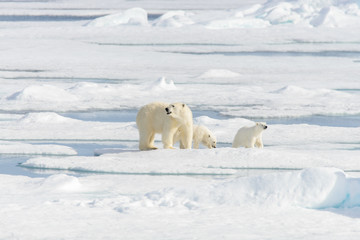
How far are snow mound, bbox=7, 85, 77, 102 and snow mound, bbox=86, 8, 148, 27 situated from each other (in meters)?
14.3

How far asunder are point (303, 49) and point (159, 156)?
1436 cm

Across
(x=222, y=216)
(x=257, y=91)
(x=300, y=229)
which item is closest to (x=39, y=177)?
(x=222, y=216)

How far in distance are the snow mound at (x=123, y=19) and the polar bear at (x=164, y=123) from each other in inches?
753

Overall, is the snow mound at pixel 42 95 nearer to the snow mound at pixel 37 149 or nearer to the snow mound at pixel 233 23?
the snow mound at pixel 37 149

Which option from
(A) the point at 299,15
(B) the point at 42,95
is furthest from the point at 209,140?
(A) the point at 299,15

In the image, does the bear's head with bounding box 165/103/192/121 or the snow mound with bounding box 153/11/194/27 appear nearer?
the bear's head with bounding box 165/103/192/121

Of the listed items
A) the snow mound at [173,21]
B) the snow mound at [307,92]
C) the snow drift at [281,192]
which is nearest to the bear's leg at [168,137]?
the snow drift at [281,192]

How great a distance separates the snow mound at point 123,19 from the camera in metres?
25.1

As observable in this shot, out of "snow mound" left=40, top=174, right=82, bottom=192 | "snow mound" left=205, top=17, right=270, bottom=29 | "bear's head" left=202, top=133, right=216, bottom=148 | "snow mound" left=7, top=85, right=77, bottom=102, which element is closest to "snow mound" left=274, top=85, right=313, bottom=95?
"snow mound" left=7, top=85, right=77, bottom=102

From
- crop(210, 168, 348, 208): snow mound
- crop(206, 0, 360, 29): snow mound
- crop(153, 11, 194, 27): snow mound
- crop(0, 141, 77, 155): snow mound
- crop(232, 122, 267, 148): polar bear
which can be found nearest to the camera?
crop(210, 168, 348, 208): snow mound

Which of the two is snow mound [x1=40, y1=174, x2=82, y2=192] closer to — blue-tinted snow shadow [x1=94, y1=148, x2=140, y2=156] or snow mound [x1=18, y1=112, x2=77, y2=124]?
blue-tinted snow shadow [x1=94, y1=148, x2=140, y2=156]

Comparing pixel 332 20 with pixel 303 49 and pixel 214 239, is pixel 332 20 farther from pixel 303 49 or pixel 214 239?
pixel 214 239

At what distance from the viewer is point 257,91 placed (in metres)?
11.6

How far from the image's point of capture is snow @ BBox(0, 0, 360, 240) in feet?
12.6
